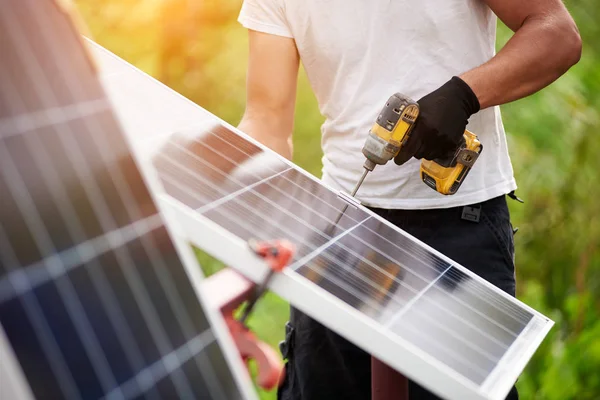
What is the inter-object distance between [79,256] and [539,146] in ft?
14.8

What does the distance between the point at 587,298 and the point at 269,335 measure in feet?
6.92

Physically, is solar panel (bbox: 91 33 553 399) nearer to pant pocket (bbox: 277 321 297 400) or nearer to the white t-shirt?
the white t-shirt

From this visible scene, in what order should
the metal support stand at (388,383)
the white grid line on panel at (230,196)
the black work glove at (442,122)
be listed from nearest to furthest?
the white grid line on panel at (230,196), the metal support stand at (388,383), the black work glove at (442,122)

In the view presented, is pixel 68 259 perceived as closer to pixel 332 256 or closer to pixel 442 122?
pixel 332 256

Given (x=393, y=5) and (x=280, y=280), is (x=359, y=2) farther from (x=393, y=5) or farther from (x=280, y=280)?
(x=280, y=280)

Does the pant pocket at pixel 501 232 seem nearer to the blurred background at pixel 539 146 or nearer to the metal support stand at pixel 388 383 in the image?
the metal support stand at pixel 388 383

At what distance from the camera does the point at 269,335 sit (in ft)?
17.0

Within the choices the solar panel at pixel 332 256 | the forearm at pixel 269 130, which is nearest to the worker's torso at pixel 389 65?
the forearm at pixel 269 130

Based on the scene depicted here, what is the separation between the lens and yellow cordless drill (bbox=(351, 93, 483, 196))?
2.24m

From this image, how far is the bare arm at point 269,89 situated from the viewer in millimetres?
2801

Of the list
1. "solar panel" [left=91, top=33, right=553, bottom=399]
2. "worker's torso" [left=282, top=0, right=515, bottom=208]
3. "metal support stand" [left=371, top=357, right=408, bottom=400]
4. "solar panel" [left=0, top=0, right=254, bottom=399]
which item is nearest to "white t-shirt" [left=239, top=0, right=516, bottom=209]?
"worker's torso" [left=282, top=0, right=515, bottom=208]

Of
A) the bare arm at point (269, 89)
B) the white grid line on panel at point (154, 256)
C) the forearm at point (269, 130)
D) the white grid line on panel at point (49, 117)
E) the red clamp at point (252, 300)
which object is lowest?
the forearm at point (269, 130)

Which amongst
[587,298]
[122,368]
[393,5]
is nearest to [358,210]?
[393,5]

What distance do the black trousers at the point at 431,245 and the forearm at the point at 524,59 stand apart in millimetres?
427
